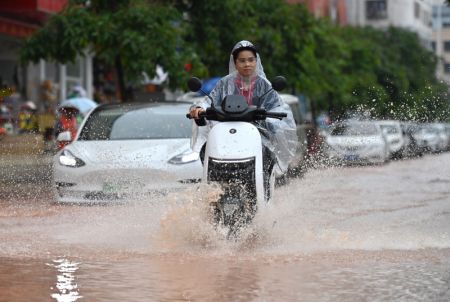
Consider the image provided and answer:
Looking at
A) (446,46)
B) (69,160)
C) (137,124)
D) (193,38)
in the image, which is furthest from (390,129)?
(446,46)

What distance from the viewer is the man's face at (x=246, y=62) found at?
10453 mm

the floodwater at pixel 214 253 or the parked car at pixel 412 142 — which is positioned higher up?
the floodwater at pixel 214 253

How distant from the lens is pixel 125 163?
14.3 metres

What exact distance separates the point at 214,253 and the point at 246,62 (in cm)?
177

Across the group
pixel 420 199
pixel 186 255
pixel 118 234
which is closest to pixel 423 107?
pixel 420 199

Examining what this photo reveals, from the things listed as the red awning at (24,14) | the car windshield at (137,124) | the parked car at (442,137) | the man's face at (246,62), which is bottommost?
the parked car at (442,137)

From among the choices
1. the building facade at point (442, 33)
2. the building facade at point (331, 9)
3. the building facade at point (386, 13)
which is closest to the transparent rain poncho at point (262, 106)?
the building facade at point (331, 9)

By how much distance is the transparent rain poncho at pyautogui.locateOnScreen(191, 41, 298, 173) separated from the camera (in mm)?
10461

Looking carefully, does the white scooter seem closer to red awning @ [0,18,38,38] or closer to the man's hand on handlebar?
the man's hand on handlebar

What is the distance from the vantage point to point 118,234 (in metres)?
11.3

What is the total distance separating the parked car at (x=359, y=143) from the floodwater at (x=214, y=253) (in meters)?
16.3

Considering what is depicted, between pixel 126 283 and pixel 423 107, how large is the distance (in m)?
13.3

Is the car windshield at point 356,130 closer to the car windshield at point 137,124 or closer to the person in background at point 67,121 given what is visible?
the person in background at point 67,121

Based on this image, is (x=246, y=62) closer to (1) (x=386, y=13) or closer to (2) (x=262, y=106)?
(2) (x=262, y=106)
